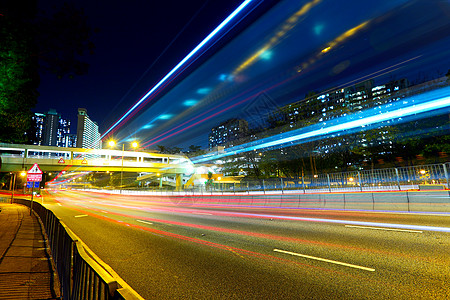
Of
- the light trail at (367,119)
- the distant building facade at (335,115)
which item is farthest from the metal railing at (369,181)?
the distant building facade at (335,115)

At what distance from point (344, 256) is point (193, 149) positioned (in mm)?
119237

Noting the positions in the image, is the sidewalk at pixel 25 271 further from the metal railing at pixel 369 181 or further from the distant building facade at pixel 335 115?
the distant building facade at pixel 335 115

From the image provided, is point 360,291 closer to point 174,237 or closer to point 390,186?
point 174,237

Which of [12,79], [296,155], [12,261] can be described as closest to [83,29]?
[12,79]

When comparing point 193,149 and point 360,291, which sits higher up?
point 193,149

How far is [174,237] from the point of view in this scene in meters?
8.88

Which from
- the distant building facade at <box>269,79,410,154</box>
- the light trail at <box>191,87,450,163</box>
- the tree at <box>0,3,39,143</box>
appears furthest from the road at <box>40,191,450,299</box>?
Result: the distant building facade at <box>269,79,410,154</box>

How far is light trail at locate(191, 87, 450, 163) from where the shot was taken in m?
20.0

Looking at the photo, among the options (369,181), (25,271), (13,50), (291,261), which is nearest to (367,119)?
(369,181)

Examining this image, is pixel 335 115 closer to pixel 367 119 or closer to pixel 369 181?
pixel 367 119

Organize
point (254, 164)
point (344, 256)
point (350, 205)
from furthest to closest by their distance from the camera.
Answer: point (254, 164), point (350, 205), point (344, 256)

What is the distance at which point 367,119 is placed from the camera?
2495cm

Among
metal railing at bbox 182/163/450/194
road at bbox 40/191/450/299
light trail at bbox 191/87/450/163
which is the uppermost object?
light trail at bbox 191/87/450/163

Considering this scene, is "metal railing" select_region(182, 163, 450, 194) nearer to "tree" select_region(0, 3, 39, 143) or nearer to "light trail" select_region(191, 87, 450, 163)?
"light trail" select_region(191, 87, 450, 163)
